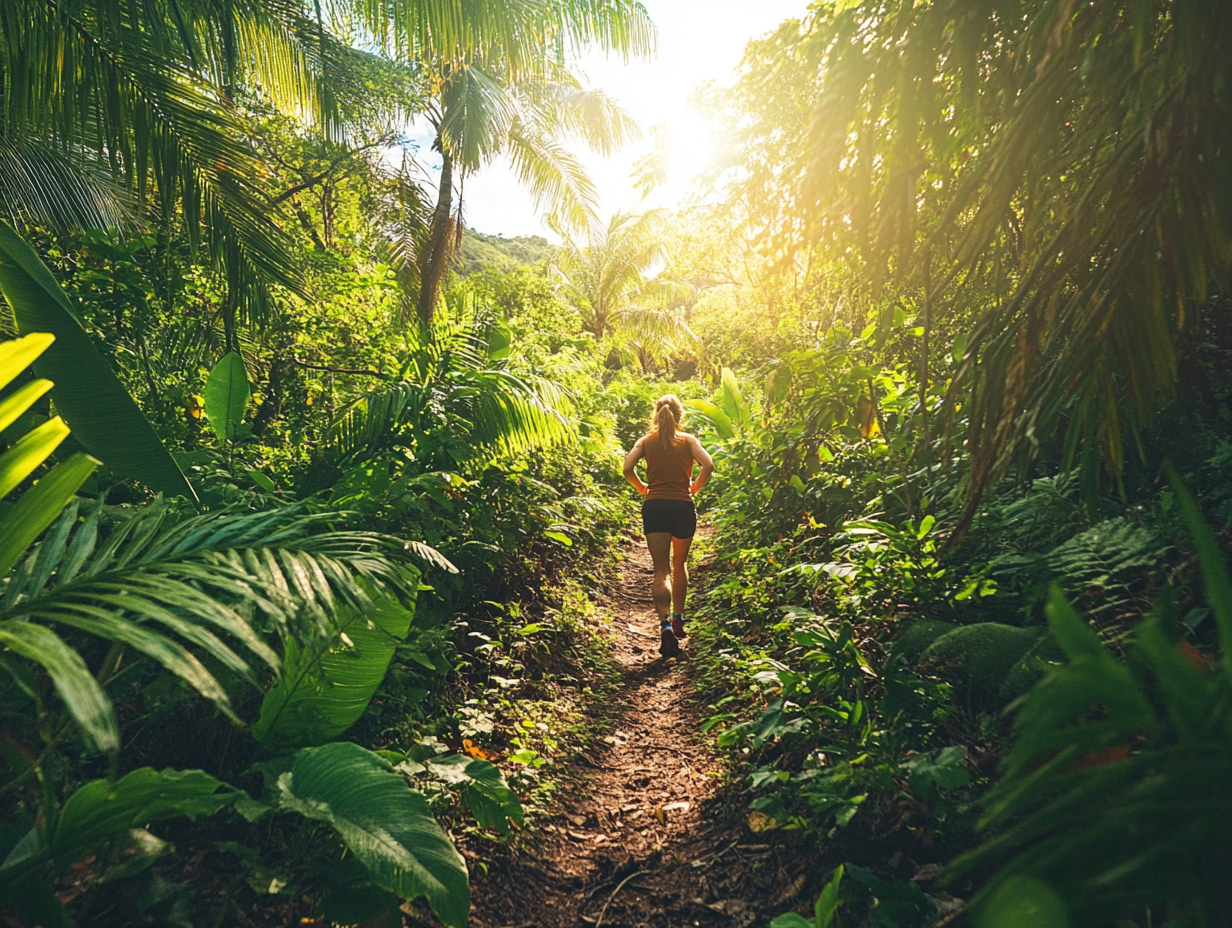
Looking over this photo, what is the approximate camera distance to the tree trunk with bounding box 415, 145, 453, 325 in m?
9.55

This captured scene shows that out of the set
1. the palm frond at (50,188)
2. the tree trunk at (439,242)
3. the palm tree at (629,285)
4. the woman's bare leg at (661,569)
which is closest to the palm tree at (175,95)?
the palm frond at (50,188)

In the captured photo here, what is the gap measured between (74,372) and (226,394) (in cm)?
129

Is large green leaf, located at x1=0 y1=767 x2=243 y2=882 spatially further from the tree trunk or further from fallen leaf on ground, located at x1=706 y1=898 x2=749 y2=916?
the tree trunk

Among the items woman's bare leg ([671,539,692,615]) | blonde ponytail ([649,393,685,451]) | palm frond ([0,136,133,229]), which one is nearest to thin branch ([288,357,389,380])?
palm frond ([0,136,133,229])

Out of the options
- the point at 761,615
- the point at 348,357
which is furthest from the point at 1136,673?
the point at 348,357

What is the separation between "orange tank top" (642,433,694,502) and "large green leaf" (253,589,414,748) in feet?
8.92

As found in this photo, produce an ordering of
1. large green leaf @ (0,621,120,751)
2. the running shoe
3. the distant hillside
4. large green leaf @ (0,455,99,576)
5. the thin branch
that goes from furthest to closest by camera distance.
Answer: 1. the distant hillside
2. the thin branch
3. the running shoe
4. large green leaf @ (0,455,99,576)
5. large green leaf @ (0,621,120,751)

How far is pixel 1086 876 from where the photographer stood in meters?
0.77

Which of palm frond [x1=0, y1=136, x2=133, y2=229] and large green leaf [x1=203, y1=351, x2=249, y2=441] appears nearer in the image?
large green leaf [x1=203, y1=351, x2=249, y2=441]

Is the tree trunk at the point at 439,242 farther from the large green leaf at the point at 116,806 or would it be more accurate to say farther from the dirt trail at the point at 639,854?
the large green leaf at the point at 116,806

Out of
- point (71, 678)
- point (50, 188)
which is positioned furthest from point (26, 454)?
point (50, 188)

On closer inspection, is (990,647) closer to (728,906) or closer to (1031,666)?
(1031,666)

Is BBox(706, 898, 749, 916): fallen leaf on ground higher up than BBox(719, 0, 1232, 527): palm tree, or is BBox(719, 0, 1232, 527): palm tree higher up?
BBox(719, 0, 1232, 527): palm tree

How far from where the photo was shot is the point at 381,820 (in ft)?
5.21
